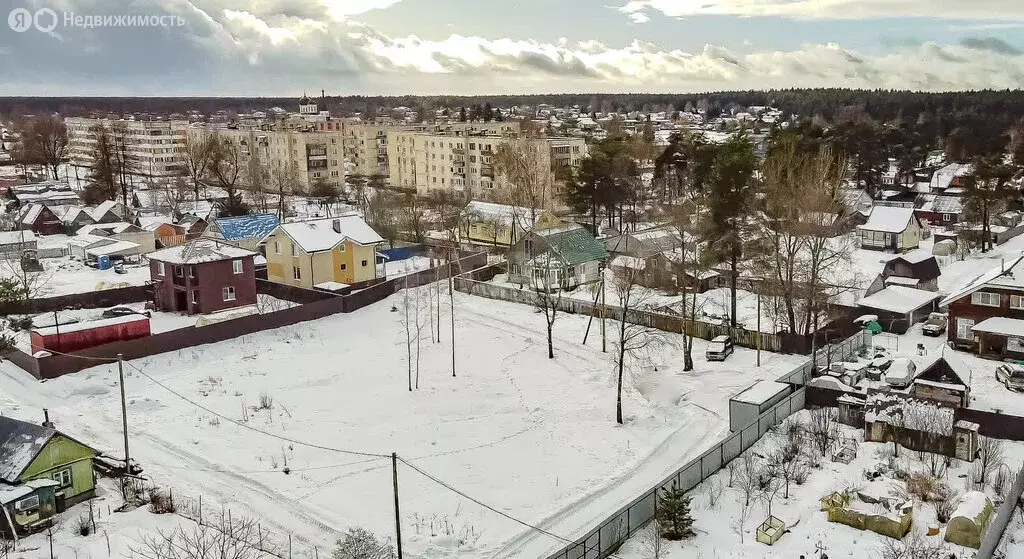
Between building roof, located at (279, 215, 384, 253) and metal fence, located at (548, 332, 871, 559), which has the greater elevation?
building roof, located at (279, 215, 384, 253)

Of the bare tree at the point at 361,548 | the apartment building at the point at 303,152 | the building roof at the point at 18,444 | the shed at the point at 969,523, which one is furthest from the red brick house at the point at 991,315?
the apartment building at the point at 303,152

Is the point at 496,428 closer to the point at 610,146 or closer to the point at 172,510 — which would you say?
the point at 172,510

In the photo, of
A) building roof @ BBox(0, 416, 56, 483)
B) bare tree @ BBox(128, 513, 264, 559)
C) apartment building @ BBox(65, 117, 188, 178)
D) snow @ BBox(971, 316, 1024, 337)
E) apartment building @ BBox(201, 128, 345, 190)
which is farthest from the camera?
apartment building @ BBox(65, 117, 188, 178)

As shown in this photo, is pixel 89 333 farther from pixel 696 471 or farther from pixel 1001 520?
pixel 1001 520

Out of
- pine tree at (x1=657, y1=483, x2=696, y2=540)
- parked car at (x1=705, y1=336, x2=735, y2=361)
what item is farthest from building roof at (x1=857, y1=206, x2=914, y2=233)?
pine tree at (x1=657, y1=483, x2=696, y2=540)

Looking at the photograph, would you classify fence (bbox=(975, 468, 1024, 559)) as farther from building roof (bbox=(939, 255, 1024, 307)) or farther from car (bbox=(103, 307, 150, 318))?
car (bbox=(103, 307, 150, 318))

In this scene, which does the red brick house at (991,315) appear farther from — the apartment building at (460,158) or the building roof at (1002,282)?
the apartment building at (460,158)

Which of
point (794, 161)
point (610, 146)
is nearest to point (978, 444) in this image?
point (794, 161)
